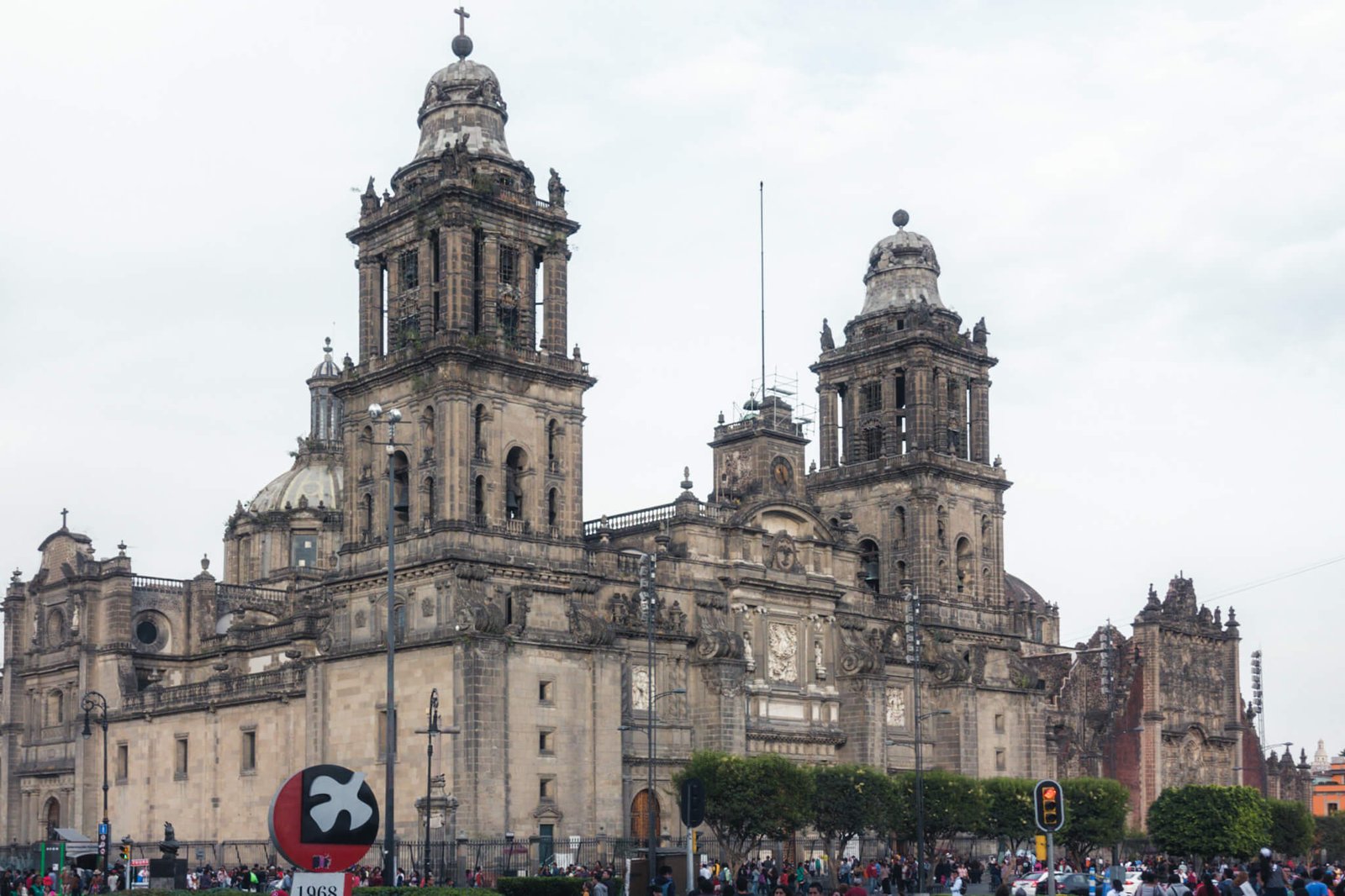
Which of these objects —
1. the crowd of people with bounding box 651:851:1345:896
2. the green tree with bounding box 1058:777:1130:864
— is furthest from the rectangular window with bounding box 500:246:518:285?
the green tree with bounding box 1058:777:1130:864

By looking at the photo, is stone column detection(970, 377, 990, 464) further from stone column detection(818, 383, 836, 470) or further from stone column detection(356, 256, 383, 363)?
stone column detection(356, 256, 383, 363)

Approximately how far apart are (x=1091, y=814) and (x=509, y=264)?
108 ft

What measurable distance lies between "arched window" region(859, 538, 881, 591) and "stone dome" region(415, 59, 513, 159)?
88.5ft

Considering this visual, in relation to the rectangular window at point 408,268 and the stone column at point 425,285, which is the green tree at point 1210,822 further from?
the rectangular window at point 408,268

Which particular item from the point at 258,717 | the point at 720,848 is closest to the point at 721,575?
the point at 720,848

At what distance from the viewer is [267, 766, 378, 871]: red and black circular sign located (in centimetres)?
1530

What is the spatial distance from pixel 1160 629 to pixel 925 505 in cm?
2679

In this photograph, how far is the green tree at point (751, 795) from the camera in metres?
61.6

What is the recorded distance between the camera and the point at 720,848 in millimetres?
68812

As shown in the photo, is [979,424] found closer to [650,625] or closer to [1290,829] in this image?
[1290,829]

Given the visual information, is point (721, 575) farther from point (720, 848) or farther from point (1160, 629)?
point (1160, 629)

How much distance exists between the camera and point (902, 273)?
8675 cm

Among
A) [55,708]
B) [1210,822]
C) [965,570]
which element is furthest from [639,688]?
[55,708]

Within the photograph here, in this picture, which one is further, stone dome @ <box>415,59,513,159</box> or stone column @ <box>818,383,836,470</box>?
stone column @ <box>818,383,836,470</box>
